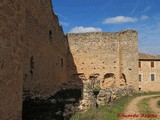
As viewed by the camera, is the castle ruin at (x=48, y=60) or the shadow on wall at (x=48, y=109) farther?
the shadow on wall at (x=48, y=109)

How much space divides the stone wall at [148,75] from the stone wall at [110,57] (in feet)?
19.4

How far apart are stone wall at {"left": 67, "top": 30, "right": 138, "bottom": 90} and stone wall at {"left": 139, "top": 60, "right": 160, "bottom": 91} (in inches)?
233

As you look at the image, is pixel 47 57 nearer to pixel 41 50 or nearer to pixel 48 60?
pixel 48 60

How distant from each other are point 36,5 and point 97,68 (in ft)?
45.4

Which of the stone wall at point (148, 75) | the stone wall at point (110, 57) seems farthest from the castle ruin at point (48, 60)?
the stone wall at point (148, 75)

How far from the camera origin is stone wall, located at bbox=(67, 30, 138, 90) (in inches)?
1097

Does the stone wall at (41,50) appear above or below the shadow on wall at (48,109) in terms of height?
above

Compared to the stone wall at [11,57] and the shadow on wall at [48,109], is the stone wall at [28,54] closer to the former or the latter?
the stone wall at [11,57]

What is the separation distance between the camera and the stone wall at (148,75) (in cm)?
3291

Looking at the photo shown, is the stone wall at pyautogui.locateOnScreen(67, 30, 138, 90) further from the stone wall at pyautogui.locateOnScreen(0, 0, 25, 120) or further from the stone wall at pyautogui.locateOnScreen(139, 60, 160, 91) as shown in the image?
the stone wall at pyautogui.locateOnScreen(0, 0, 25, 120)

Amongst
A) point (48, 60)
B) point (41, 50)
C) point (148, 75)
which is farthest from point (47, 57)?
point (148, 75)

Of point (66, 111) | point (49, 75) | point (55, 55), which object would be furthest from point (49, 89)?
point (66, 111)

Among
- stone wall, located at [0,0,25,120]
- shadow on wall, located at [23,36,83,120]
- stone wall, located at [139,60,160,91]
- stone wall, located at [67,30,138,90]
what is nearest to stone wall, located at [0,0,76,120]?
stone wall, located at [0,0,25,120]

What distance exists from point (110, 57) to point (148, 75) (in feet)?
26.1
